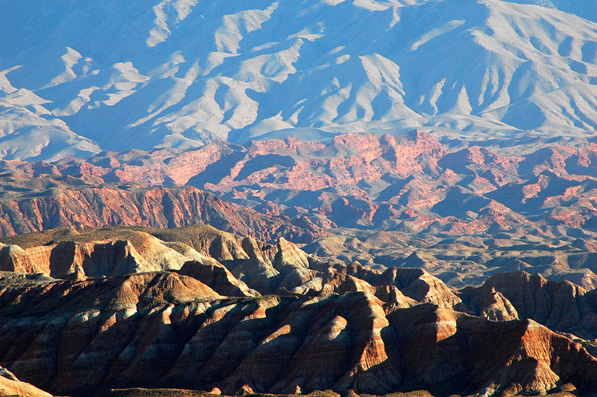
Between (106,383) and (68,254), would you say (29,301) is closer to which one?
(106,383)

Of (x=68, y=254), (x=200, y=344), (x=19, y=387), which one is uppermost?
(x=19, y=387)

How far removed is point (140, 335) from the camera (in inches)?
5177

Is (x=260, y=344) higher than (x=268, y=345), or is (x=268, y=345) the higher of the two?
(x=260, y=344)

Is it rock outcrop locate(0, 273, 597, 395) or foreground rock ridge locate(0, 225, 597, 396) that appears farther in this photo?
rock outcrop locate(0, 273, 597, 395)

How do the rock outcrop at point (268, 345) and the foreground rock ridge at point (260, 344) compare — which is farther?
the rock outcrop at point (268, 345)

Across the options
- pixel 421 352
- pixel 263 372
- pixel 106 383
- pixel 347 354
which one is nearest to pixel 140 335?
pixel 106 383

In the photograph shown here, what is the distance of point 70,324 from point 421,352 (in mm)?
47027

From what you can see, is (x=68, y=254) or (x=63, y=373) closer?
(x=63, y=373)

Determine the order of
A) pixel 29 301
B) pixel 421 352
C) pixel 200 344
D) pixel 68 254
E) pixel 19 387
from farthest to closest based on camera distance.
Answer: pixel 68 254, pixel 29 301, pixel 200 344, pixel 421 352, pixel 19 387

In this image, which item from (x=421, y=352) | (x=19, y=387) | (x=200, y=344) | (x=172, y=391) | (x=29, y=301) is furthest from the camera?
(x=29, y=301)

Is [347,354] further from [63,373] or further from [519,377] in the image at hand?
[63,373]

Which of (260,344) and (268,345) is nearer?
(260,344)

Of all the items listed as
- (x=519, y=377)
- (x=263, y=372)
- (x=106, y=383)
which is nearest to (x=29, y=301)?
(x=106, y=383)

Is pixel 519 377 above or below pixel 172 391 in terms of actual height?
below
